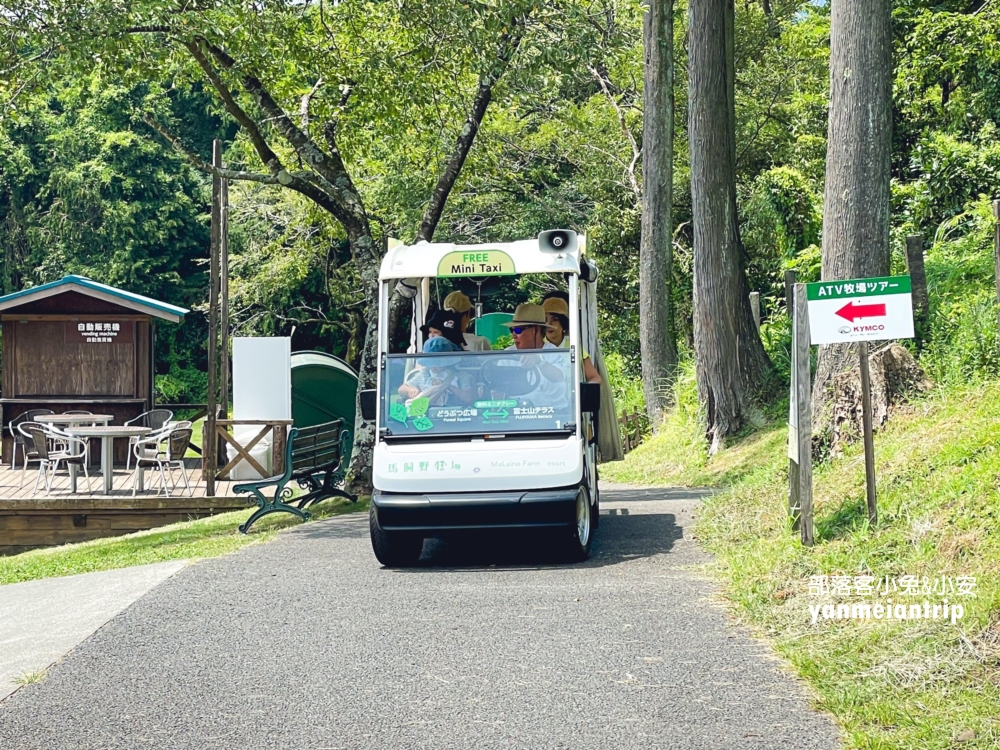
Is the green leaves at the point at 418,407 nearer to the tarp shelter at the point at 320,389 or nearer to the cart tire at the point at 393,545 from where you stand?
the cart tire at the point at 393,545

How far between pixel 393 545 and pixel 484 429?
111 cm

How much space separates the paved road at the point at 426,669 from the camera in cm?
560

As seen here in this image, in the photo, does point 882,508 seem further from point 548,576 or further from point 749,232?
point 749,232

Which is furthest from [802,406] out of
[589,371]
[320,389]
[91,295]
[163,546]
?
[91,295]

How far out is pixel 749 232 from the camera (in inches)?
1069

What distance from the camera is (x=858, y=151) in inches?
464

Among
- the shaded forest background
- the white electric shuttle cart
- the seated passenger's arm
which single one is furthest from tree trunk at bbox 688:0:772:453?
the white electric shuttle cart

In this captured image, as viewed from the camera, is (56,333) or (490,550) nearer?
(490,550)

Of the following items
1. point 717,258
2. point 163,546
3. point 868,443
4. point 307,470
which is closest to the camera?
point 868,443

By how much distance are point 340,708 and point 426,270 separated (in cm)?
471

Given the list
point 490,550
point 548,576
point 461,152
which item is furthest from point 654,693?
point 461,152

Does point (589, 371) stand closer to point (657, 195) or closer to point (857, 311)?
point (857, 311)

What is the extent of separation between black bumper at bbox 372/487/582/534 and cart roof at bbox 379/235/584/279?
1.74 m

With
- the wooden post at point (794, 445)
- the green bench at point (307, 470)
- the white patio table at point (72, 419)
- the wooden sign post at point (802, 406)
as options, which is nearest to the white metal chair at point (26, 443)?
the white patio table at point (72, 419)
